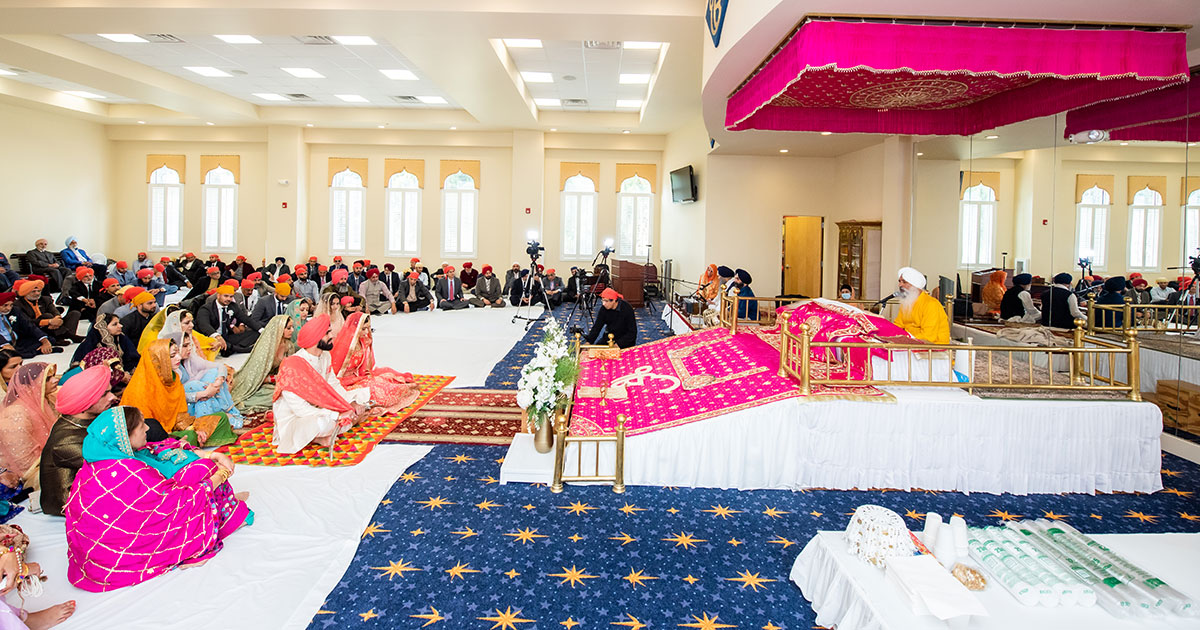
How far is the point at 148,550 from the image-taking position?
293cm

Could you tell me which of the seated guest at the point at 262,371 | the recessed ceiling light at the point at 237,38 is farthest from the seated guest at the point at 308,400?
the recessed ceiling light at the point at 237,38

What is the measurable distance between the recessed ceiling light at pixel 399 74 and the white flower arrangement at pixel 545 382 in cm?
856

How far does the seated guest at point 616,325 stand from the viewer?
23.6 ft

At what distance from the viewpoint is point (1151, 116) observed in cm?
528

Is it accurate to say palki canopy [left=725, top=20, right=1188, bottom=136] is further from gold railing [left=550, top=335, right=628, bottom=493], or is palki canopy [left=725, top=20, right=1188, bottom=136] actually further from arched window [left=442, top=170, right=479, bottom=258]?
arched window [left=442, top=170, right=479, bottom=258]

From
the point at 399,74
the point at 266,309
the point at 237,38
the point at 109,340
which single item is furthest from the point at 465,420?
the point at 399,74

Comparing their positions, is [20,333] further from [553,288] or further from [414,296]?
[553,288]

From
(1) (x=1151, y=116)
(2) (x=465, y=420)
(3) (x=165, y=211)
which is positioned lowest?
(2) (x=465, y=420)

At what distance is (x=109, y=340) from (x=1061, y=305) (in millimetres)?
8732

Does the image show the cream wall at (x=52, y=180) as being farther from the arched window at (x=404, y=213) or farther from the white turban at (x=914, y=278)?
the white turban at (x=914, y=278)

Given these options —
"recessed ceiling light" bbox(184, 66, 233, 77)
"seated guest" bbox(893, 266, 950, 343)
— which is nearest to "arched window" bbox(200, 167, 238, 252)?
"recessed ceiling light" bbox(184, 66, 233, 77)

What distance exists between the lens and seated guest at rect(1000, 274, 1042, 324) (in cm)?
644

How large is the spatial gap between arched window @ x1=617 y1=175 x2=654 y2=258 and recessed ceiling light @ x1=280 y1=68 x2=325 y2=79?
7549 millimetres

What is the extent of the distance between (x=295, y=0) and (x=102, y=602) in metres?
6.57
